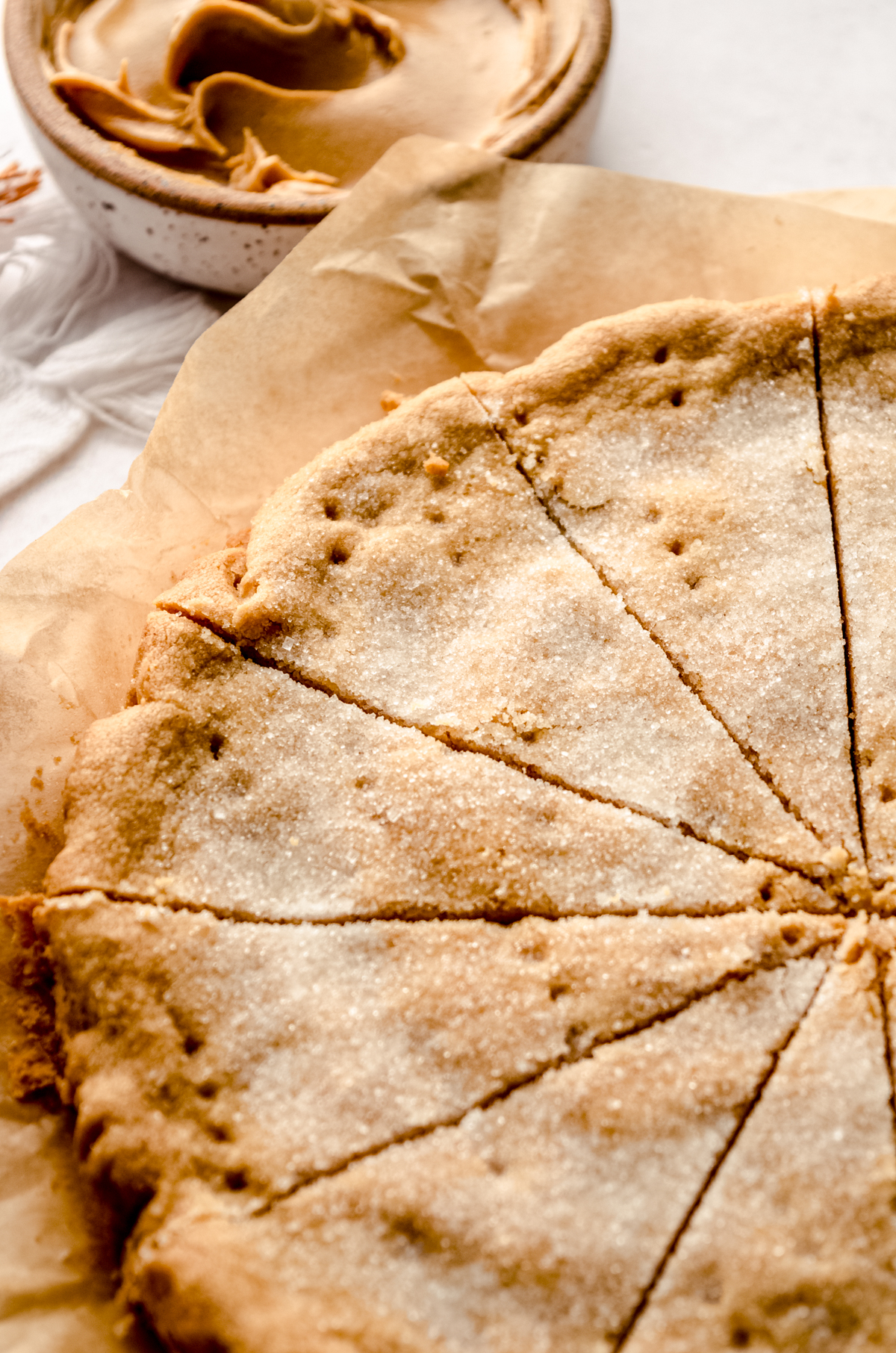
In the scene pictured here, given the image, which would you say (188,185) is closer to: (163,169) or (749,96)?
(163,169)

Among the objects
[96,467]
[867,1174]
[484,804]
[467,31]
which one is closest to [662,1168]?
[867,1174]

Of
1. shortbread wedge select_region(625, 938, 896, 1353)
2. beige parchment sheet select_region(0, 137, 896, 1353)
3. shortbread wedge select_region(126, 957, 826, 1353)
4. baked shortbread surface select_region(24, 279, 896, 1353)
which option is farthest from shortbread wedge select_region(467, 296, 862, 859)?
shortbread wedge select_region(126, 957, 826, 1353)

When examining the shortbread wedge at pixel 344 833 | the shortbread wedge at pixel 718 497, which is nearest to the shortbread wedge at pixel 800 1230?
the shortbread wedge at pixel 344 833

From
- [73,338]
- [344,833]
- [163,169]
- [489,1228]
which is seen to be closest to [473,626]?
[344,833]

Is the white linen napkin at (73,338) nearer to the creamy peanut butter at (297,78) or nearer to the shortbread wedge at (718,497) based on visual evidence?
the creamy peanut butter at (297,78)

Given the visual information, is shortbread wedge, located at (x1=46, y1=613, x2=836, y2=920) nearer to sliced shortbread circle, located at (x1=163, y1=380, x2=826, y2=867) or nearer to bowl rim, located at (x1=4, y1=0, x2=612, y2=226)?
sliced shortbread circle, located at (x1=163, y1=380, x2=826, y2=867)
